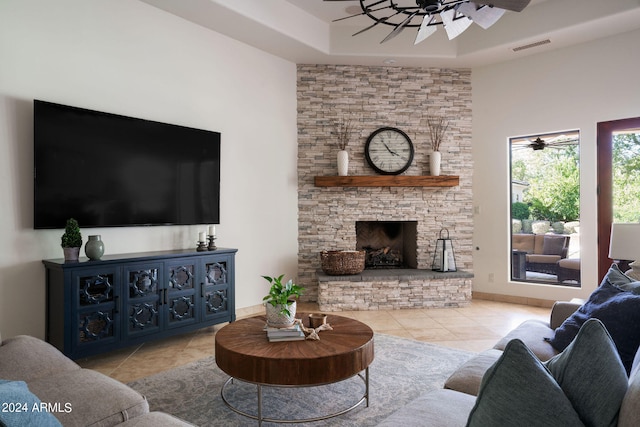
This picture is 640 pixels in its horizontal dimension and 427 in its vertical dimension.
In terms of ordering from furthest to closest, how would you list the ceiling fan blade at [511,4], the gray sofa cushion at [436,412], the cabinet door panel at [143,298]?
the cabinet door panel at [143,298], the ceiling fan blade at [511,4], the gray sofa cushion at [436,412]

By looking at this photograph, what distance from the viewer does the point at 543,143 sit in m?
5.40

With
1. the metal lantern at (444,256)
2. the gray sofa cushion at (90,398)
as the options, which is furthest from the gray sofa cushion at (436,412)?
the metal lantern at (444,256)

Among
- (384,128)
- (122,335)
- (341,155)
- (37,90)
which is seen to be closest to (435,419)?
(122,335)

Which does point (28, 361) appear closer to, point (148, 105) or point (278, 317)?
point (278, 317)

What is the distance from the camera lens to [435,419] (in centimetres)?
141

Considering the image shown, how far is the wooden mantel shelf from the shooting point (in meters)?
5.43

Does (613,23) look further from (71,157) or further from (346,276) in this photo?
(71,157)

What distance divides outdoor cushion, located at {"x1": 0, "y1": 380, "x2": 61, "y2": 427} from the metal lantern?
16.1 feet

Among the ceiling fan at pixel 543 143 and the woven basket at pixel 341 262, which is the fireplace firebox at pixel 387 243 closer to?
the woven basket at pixel 341 262

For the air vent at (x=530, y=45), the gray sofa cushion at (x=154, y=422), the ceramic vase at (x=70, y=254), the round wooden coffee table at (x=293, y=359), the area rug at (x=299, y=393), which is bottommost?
the area rug at (x=299, y=393)

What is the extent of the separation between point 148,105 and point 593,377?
4049 millimetres

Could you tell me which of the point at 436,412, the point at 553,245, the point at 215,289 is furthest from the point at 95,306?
the point at 553,245

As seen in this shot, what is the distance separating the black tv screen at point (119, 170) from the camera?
10.6 feet

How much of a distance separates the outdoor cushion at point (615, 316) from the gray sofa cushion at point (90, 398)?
1976 millimetres
